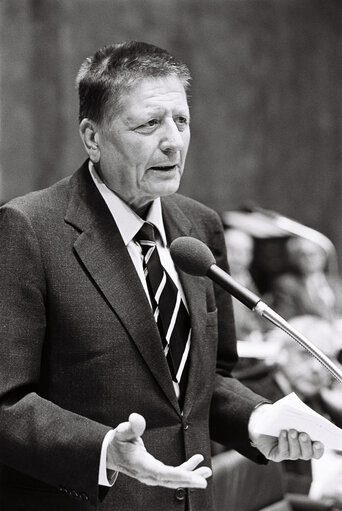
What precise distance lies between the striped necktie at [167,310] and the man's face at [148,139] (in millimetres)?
108

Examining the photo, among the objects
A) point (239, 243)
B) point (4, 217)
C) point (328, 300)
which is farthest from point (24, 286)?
point (328, 300)

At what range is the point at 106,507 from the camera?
1528 millimetres

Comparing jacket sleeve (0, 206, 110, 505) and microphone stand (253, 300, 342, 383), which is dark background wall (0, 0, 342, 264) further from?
microphone stand (253, 300, 342, 383)

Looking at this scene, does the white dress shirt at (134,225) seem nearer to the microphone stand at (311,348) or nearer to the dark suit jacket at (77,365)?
the dark suit jacket at (77,365)

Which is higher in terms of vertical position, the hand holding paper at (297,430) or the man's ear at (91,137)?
the man's ear at (91,137)

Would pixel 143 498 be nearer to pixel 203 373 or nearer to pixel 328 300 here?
pixel 203 373

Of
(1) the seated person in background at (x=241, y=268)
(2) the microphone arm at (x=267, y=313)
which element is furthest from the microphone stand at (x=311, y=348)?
(1) the seated person in background at (x=241, y=268)

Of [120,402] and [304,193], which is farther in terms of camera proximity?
[304,193]

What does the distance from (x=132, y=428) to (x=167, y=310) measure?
0.37 metres

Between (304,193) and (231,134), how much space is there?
3.43 feet

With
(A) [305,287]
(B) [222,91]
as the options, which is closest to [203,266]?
(A) [305,287]

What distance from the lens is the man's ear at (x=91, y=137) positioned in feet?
5.45

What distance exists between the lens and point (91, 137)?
167cm

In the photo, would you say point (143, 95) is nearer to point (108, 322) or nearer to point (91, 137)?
point (91, 137)
